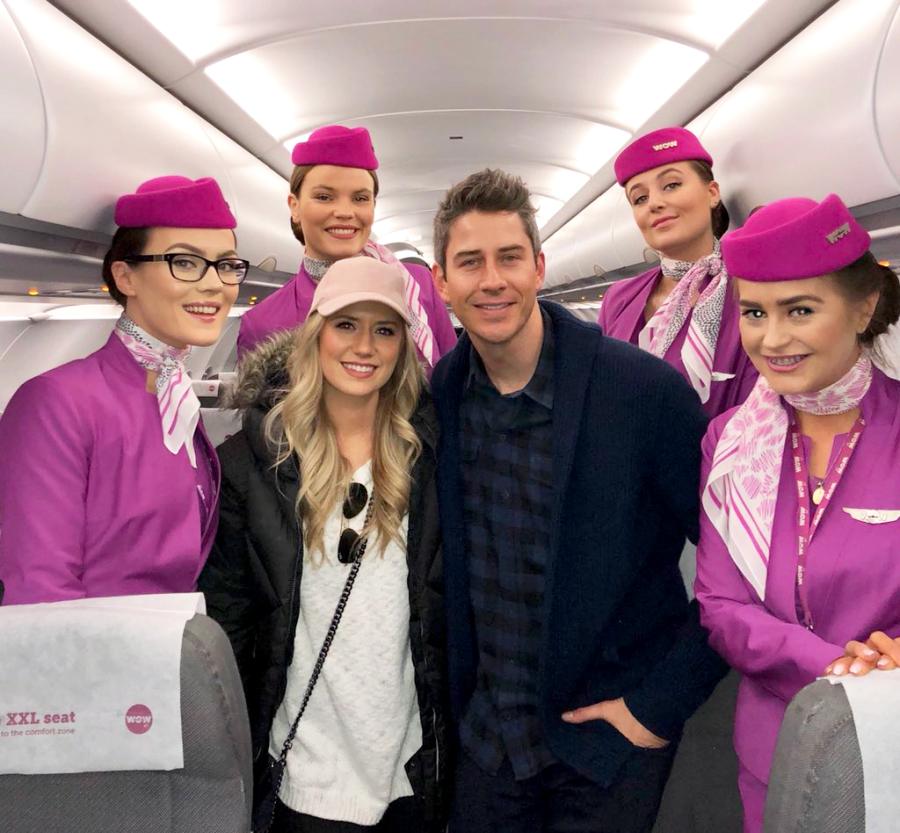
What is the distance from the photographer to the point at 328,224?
3059mm

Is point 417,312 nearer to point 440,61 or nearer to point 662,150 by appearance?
point 662,150

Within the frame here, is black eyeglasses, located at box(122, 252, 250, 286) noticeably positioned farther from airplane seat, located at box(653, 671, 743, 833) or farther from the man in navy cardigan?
airplane seat, located at box(653, 671, 743, 833)

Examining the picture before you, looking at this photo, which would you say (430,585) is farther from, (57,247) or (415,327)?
(57,247)

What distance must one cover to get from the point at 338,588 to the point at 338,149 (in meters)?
1.83

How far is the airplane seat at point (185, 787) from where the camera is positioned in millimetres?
1282

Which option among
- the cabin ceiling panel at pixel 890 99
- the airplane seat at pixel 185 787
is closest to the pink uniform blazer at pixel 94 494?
the airplane seat at pixel 185 787

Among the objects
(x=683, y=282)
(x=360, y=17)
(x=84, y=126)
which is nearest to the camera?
(x=84, y=126)

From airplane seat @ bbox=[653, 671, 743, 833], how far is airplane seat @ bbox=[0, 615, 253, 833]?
175cm

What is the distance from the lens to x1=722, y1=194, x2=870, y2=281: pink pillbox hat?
173 centimetres

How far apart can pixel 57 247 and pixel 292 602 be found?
150 centimetres

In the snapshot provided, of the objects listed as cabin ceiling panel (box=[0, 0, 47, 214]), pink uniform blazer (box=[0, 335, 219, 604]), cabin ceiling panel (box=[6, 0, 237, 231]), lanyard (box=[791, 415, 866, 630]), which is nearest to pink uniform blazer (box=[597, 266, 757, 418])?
lanyard (box=[791, 415, 866, 630])

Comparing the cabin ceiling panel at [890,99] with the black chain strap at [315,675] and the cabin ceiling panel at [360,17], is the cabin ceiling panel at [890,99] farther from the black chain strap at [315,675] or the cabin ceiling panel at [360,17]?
the black chain strap at [315,675]

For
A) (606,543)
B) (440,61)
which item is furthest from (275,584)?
(440,61)

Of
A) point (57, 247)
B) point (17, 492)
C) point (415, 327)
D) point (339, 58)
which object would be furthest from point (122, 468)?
point (339, 58)
